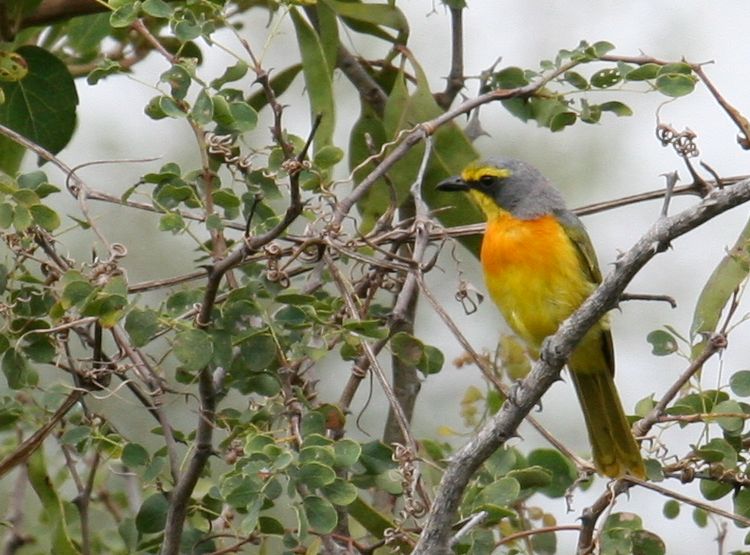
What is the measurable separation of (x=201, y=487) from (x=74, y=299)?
72 centimetres

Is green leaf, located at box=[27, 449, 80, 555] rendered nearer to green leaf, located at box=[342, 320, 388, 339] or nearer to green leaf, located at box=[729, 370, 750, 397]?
green leaf, located at box=[342, 320, 388, 339]

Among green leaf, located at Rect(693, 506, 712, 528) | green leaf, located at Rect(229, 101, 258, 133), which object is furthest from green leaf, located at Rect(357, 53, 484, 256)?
green leaf, located at Rect(693, 506, 712, 528)

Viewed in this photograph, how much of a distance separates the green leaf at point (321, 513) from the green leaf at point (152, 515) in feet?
1.26

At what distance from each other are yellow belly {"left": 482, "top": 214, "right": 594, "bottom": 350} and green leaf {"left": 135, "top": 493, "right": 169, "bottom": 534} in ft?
3.69

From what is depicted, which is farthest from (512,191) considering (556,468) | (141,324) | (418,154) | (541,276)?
(141,324)

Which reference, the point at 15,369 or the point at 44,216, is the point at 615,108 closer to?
the point at 44,216

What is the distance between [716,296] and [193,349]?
3.45ft

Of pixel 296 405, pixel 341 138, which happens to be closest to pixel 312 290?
pixel 296 405

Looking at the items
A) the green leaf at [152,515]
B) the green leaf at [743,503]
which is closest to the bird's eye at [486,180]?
the green leaf at [743,503]

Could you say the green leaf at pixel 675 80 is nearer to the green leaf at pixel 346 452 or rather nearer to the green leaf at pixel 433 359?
the green leaf at pixel 433 359

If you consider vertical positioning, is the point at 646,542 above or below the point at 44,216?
below

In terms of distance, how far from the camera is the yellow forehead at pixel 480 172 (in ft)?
10.1

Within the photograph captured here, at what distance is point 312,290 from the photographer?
2553mm

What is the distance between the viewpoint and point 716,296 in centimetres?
253
